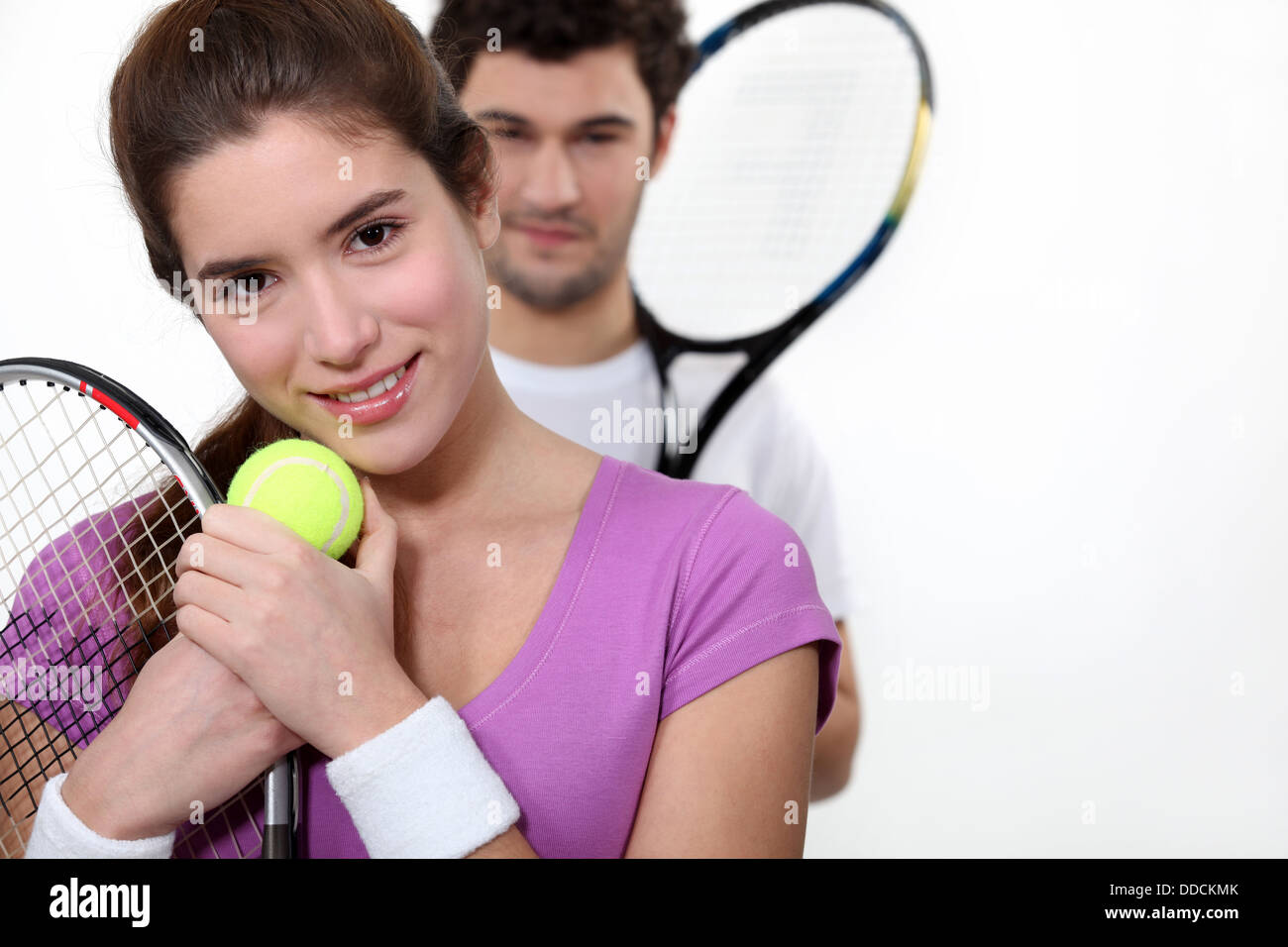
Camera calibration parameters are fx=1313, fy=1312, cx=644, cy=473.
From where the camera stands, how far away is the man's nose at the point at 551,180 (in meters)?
1.68

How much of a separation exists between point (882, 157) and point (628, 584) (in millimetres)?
1176


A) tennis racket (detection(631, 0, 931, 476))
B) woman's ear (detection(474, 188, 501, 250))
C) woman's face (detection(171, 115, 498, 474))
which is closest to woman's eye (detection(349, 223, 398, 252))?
woman's face (detection(171, 115, 498, 474))

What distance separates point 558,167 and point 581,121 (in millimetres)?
69

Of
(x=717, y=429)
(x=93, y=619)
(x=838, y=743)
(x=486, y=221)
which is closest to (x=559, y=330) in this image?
(x=717, y=429)

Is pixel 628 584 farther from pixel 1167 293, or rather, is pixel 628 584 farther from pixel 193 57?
pixel 1167 293

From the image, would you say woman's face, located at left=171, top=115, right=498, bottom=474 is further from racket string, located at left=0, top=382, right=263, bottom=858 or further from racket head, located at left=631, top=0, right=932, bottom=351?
racket head, located at left=631, top=0, right=932, bottom=351

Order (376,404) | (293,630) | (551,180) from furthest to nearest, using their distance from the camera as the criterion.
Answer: (551,180), (376,404), (293,630)

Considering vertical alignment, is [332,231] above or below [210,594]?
above

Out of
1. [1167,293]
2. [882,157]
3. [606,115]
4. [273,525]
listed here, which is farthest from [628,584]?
[1167,293]

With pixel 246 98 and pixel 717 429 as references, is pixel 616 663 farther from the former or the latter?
pixel 717 429

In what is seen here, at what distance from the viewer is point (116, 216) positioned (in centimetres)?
201

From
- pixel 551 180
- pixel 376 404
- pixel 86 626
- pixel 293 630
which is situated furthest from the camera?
pixel 551 180

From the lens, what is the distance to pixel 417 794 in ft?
2.45

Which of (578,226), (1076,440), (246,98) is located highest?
(246,98)
